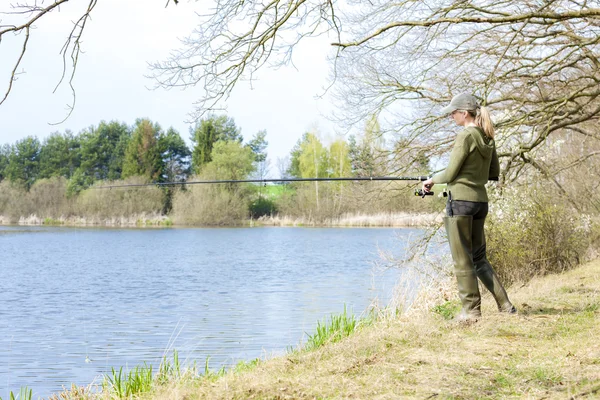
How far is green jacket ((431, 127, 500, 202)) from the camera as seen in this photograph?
6.02m

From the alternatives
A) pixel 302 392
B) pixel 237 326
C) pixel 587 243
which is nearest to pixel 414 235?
pixel 237 326

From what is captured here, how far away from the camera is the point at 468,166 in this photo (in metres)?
6.09

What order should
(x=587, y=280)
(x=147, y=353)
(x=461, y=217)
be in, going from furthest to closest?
(x=587, y=280)
(x=147, y=353)
(x=461, y=217)

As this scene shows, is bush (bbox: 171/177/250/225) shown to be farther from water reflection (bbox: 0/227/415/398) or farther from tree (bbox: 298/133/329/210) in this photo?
water reflection (bbox: 0/227/415/398)

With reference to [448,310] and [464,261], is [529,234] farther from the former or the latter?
[464,261]

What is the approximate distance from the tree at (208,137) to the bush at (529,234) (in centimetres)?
4490

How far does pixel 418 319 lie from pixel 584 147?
33.5 feet

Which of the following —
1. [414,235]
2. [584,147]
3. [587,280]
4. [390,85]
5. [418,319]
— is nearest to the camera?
[418,319]

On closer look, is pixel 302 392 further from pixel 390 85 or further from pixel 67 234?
pixel 67 234

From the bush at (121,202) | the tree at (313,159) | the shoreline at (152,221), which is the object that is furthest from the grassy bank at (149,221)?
the tree at (313,159)

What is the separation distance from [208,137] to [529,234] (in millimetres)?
47091

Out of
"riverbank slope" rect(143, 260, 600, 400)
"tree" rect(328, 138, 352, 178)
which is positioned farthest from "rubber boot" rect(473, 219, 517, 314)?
"tree" rect(328, 138, 352, 178)

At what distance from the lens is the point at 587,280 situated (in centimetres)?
1041

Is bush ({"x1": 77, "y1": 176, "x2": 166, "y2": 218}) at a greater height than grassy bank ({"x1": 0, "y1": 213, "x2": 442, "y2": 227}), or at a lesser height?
greater
